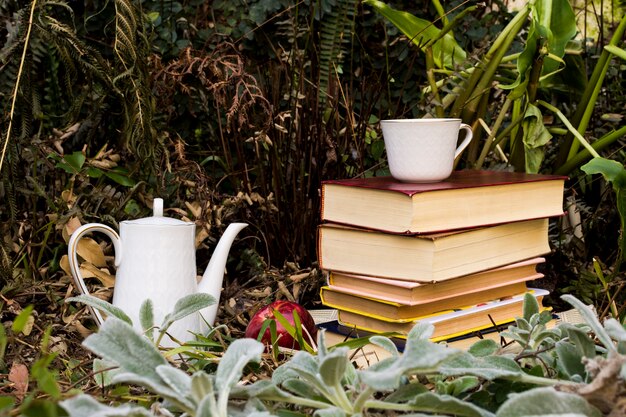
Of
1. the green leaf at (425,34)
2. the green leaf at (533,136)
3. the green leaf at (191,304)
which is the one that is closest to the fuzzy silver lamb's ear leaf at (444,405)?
the green leaf at (191,304)

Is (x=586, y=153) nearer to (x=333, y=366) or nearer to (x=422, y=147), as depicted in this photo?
(x=422, y=147)

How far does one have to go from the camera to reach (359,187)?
1.06 metres

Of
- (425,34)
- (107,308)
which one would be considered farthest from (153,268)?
(425,34)

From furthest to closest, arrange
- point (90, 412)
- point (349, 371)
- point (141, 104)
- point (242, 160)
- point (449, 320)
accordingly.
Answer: point (242, 160), point (141, 104), point (449, 320), point (349, 371), point (90, 412)

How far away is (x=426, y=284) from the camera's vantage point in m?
1.02

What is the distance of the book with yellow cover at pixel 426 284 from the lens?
3.34 feet

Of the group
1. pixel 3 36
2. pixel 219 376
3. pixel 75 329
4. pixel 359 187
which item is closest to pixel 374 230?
pixel 359 187

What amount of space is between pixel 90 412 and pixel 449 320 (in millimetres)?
648

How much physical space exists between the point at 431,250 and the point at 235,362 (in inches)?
20.5

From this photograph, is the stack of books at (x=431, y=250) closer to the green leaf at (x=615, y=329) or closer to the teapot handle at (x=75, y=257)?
the teapot handle at (x=75, y=257)

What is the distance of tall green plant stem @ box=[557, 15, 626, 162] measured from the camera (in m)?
1.42

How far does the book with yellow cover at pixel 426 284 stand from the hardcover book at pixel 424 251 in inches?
0.4

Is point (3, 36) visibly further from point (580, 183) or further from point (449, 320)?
point (580, 183)

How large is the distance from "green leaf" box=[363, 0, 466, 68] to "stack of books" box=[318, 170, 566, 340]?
410mm
